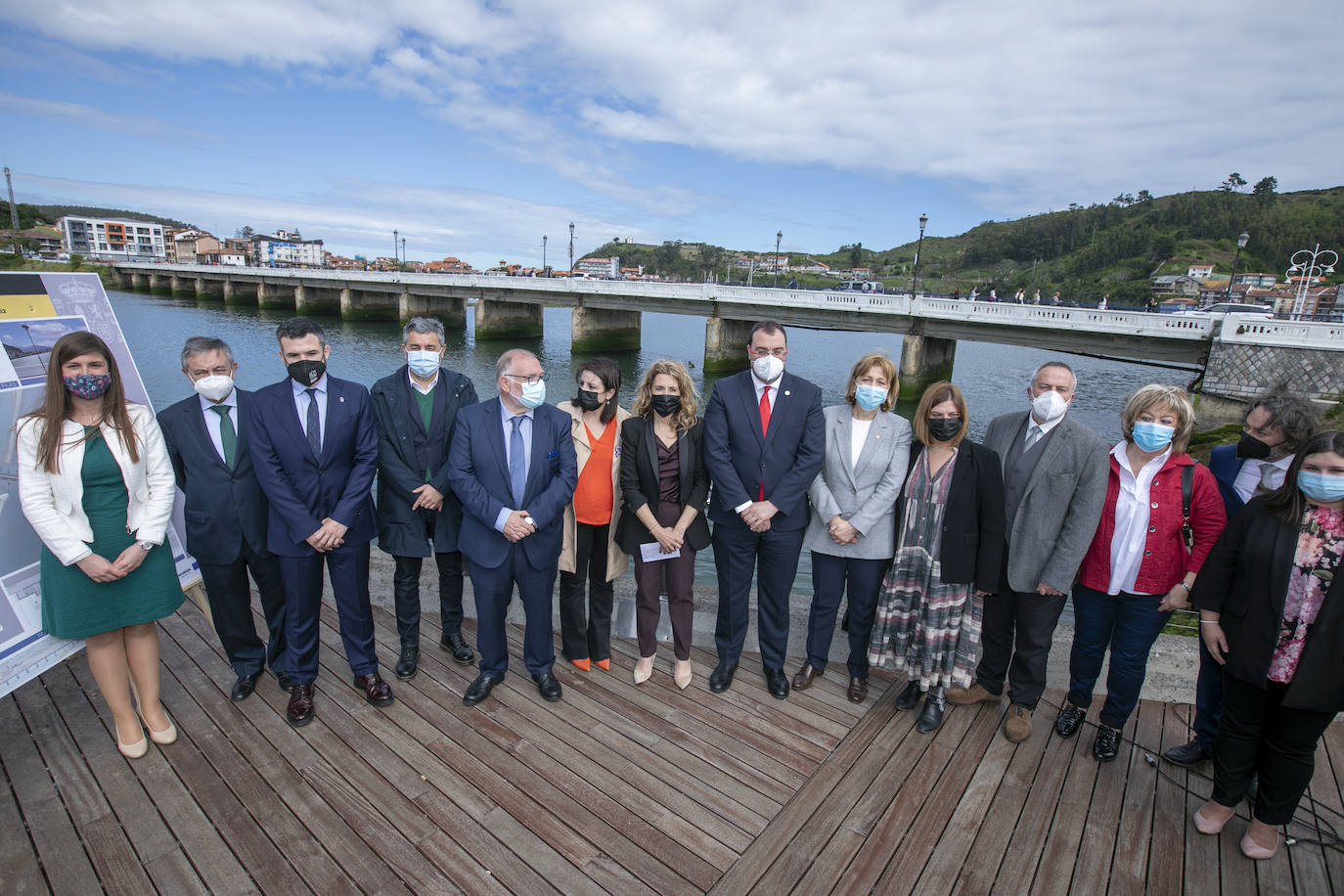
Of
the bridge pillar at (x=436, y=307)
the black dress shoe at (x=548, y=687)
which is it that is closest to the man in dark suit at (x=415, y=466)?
the black dress shoe at (x=548, y=687)

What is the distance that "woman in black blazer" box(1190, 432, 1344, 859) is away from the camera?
96.4 inches

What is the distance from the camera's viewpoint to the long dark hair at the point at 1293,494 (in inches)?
96.4

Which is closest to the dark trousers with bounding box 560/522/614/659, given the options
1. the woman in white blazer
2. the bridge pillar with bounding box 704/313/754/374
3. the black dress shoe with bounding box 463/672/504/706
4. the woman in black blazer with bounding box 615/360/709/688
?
the woman in black blazer with bounding box 615/360/709/688

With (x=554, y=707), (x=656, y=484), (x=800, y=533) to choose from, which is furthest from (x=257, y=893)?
(x=800, y=533)

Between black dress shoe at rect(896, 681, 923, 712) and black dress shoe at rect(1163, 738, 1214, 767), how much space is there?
122cm

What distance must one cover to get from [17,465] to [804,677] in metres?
4.06

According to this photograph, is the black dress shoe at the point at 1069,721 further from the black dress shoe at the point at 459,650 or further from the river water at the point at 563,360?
the river water at the point at 563,360

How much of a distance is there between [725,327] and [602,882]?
29222mm

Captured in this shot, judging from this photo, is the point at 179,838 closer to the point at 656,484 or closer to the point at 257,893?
the point at 257,893

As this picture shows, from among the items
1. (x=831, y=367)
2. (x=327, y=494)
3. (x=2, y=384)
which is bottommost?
(x=831, y=367)

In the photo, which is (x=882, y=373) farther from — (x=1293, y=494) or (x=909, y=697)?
(x=909, y=697)

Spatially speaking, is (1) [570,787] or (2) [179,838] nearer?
(2) [179,838]

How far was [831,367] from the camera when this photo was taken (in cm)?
3231

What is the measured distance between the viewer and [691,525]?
12.0 feet
